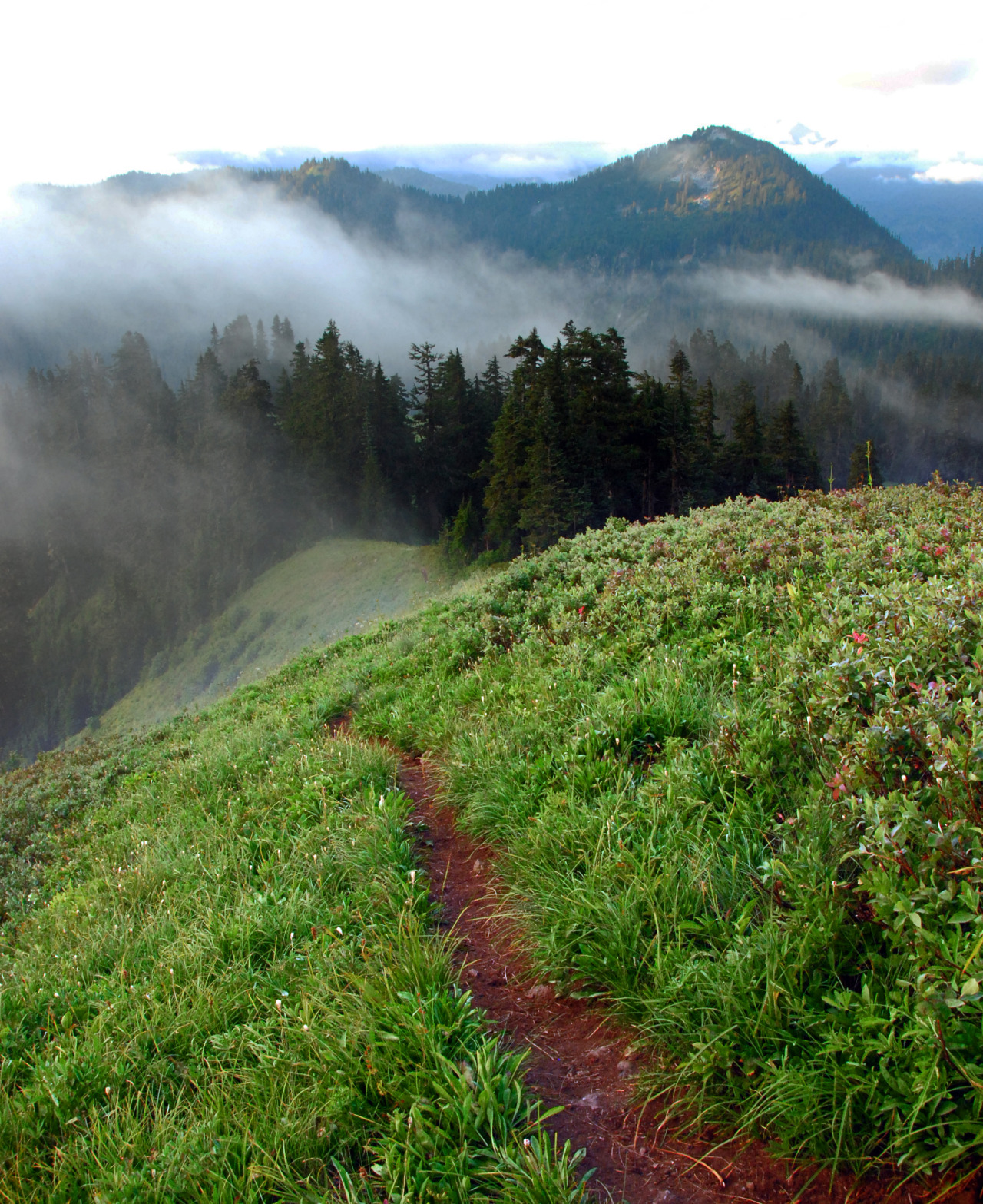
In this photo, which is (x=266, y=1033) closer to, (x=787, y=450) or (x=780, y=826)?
(x=780, y=826)

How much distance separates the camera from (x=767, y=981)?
2.62 metres

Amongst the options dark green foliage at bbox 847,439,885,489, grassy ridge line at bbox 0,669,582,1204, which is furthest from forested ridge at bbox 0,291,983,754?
grassy ridge line at bbox 0,669,582,1204

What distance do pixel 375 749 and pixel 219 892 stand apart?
6.86 ft

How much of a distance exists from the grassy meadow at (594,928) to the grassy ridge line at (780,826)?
0.02m

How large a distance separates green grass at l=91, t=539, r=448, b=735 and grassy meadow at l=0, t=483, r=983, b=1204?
107 ft

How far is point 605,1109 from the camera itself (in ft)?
9.04

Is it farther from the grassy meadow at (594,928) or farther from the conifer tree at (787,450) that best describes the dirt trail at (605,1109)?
the conifer tree at (787,450)

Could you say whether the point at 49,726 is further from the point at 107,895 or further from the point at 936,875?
the point at 936,875

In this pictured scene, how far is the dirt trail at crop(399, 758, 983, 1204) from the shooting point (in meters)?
2.28

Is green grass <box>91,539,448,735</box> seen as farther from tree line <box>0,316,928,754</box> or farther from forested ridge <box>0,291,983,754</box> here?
tree line <box>0,316,928,754</box>

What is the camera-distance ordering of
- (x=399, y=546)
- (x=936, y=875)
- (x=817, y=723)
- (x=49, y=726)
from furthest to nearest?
(x=49, y=726)
(x=399, y=546)
(x=817, y=723)
(x=936, y=875)

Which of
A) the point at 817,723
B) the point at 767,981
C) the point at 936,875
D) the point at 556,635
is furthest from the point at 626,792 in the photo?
the point at 556,635

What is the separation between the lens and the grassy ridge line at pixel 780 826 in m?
2.29

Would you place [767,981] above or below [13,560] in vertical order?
above
